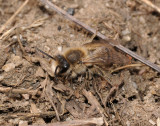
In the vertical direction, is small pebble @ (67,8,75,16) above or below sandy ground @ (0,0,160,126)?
above

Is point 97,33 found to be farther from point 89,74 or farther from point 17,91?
point 17,91

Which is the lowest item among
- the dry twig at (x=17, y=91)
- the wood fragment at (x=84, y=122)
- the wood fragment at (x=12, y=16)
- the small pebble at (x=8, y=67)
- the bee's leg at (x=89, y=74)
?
the wood fragment at (x=84, y=122)

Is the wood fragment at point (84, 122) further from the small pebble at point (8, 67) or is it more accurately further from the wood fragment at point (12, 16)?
the wood fragment at point (12, 16)

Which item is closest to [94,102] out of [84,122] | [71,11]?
[84,122]

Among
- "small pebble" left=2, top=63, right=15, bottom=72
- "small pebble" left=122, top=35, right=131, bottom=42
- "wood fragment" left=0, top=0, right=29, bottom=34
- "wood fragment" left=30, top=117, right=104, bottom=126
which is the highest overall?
"wood fragment" left=0, top=0, right=29, bottom=34

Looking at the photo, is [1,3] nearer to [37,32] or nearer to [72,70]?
[37,32]

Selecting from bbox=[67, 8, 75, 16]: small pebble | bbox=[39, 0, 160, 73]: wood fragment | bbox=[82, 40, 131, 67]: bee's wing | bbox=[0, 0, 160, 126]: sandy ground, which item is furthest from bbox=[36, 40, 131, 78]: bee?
bbox=[67, 8, 75, 16]: small pebble

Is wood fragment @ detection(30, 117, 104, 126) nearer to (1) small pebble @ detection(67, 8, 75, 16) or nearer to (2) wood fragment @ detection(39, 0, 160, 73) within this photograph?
(2) wood fragment @ detection(39, 0, 160, 73)

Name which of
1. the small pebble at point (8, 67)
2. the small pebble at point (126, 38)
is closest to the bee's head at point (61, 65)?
the small pebble at point (8, 67)

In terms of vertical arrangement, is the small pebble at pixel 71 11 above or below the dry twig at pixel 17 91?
above
